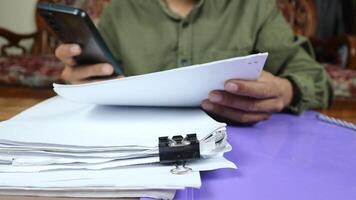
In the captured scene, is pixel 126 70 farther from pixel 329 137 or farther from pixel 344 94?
pixel 344 94

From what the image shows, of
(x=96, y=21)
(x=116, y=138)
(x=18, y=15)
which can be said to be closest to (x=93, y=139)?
(x=116, y=138)

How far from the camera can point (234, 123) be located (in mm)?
494

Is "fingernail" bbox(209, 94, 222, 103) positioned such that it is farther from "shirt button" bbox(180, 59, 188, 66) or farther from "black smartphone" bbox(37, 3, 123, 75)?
"shirt button" bbox(180, 59, 188, 66)

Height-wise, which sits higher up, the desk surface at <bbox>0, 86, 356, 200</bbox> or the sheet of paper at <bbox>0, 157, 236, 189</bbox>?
the sheet of paper at <bbox>0, 157, 236, 189</bbox>

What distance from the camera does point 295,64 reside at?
0.70 metres

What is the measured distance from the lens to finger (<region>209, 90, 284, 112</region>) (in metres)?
0.44

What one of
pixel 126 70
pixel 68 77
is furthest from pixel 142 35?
pixel 68 77

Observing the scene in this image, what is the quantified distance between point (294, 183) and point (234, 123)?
0.64 ft

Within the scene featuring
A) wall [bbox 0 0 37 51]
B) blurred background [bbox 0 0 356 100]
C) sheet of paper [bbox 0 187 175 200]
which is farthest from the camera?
wall [bbox 0 0 37 51]

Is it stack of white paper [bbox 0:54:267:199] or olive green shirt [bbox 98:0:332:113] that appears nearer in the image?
stack of white paper [bbox 0:54:267:199]

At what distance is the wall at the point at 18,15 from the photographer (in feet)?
7.87

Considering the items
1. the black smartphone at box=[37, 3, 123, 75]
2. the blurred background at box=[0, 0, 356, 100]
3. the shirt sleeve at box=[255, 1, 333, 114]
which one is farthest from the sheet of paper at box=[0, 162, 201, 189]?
the blurred background at box=[0, 0, 356, 100]

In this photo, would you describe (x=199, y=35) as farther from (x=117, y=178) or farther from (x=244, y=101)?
(x=117, y=178)

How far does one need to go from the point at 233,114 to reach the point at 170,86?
0.12 m
